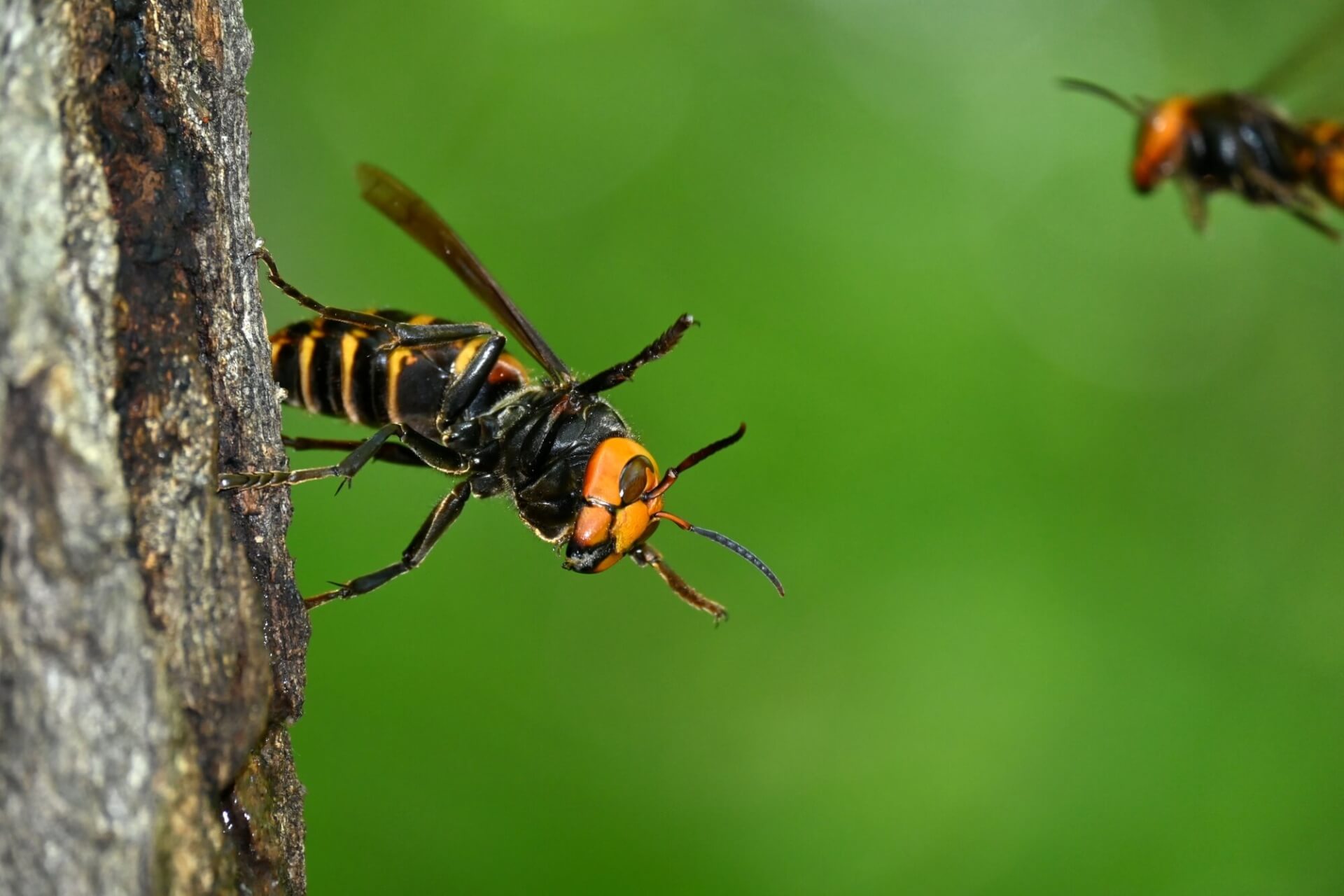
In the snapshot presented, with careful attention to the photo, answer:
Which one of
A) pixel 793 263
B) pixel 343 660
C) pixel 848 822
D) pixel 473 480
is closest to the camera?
pixel 473 480

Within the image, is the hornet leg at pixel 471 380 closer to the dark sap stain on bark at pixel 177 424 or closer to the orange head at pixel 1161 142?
the dark sap stain on bark at pixel 177 424

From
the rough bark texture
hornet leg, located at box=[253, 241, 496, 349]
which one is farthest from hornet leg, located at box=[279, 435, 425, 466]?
the rough bark texture

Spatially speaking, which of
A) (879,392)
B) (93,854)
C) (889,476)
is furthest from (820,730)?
(93,854)

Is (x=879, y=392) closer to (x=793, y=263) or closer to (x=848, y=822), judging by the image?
(x=793, y=263)

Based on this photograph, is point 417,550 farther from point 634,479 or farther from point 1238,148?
point 1238,148

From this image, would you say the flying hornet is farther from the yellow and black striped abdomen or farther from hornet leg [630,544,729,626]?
the yellow and black striped abdomen

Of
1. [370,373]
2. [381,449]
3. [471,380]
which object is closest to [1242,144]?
[471,380]
